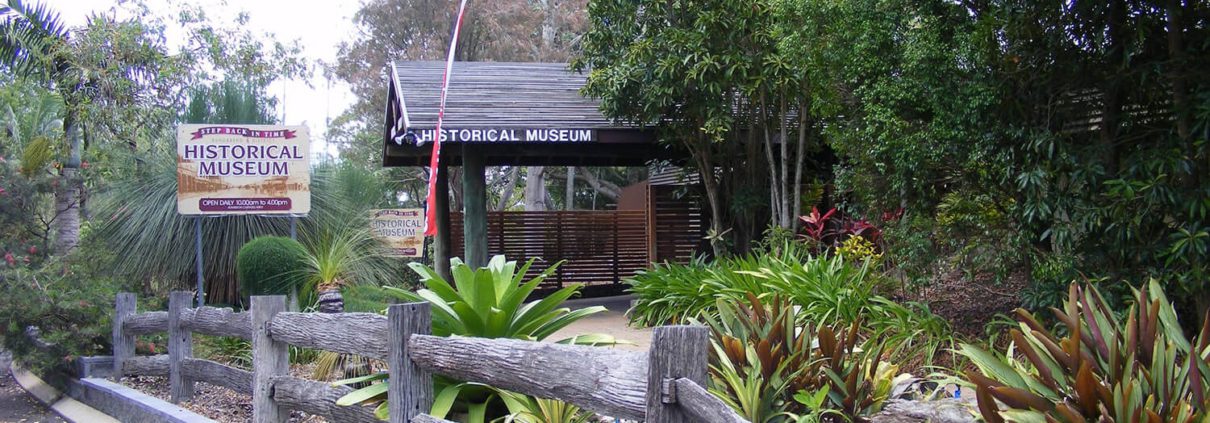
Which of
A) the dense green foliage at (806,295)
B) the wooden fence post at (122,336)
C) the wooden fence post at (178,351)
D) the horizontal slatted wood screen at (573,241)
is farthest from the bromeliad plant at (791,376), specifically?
the horizontal slatted wood screen at (573,241)

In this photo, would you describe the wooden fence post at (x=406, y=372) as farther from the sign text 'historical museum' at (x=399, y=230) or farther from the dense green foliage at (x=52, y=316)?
the sign text 'historical museum' at (x=399, y=230)

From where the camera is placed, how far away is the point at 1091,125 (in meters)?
7.73

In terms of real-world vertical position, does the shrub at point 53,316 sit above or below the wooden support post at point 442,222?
below

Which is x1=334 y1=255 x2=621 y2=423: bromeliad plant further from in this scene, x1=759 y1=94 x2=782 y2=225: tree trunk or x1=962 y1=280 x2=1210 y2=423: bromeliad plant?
x1=759 y1=94 x2=782 y2=225: tree trunk

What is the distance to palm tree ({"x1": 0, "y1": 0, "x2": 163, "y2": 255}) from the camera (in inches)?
551

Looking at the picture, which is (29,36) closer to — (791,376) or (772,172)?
(772,172)

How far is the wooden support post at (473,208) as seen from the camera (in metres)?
13.4

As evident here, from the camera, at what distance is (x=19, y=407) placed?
9.72m

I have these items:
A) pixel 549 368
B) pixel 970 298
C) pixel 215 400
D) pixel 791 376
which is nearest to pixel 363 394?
pixel 549 368

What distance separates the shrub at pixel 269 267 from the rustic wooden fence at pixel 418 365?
6.31 feet

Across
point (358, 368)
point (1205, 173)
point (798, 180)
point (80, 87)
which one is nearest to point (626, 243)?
point (798, 180)

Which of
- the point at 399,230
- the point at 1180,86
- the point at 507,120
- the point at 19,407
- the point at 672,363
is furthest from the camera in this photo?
the point at 399,230

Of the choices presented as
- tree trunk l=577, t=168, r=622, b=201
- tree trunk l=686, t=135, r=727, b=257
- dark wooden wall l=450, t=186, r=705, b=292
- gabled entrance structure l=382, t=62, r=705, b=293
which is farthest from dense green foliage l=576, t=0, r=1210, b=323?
tree trunk l=577, t=168, r=622, b=201

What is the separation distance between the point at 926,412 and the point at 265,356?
405cm
